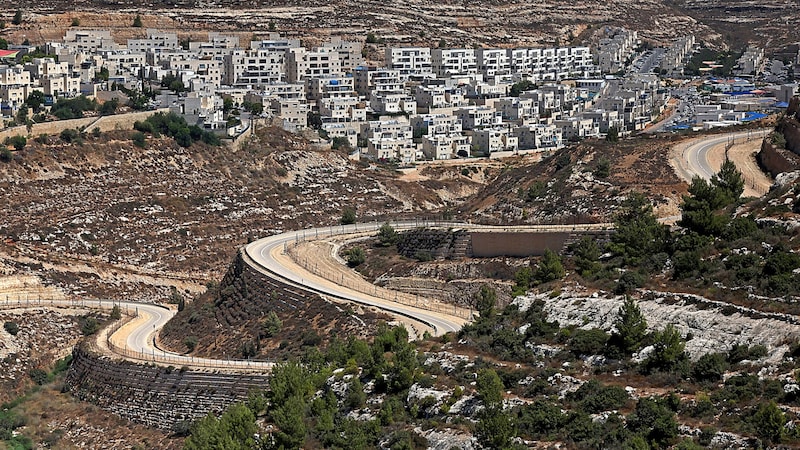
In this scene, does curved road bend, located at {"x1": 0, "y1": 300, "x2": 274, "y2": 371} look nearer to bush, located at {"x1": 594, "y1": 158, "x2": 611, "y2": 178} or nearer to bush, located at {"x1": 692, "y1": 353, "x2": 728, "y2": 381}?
bush, located at {"x1": 692, "y1": 353, "x2": 728, "y2": 381}

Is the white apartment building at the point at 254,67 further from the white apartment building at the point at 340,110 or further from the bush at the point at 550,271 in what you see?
the bush at the point at 550,271

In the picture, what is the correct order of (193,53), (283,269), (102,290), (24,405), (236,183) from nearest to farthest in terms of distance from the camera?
(24,405) → (283,269) → (102,290) → (236,183) → (193,53)

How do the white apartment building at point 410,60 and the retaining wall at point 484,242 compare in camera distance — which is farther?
the white apartment building at point 410,60

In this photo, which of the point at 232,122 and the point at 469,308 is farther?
the point at 232,122

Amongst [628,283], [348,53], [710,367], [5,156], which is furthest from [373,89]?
[710,367]

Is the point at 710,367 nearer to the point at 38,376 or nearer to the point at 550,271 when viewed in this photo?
the point at 550,271

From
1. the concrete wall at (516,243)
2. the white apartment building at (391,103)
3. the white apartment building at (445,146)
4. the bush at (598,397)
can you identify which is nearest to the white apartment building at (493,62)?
the white apartment building at (391,103)

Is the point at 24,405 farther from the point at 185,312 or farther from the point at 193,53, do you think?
the point at 193,53

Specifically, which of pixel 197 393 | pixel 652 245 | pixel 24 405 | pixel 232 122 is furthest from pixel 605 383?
pixel 232 122
